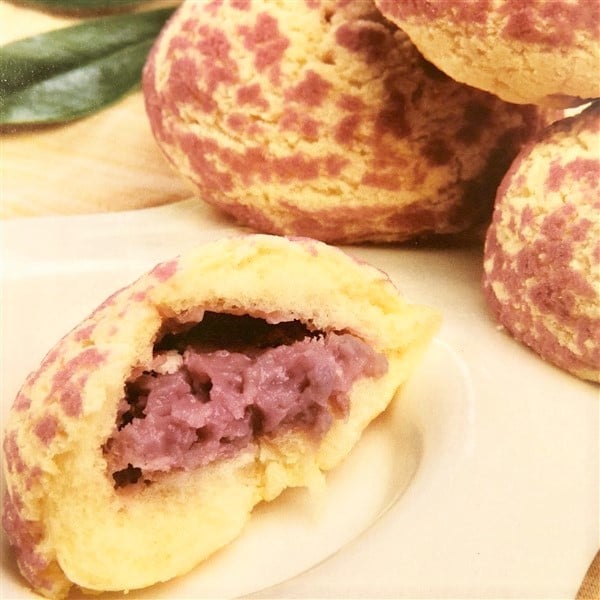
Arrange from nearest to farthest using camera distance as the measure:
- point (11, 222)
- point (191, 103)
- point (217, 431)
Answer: point (217, 431)
point (191, 103)
point (11, 222)

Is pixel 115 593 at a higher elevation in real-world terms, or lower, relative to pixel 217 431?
lower

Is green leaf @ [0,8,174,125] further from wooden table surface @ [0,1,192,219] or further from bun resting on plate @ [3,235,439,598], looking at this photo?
bun resting on plate @ [3,235,439,598]

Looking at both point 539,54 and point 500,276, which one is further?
point 500,276

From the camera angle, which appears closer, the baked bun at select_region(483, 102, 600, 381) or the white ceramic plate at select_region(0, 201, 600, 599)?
the white ceramic plate at select_region(0, 201, 600, 599)

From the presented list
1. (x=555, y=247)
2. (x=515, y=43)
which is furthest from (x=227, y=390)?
(x=515, y=43)

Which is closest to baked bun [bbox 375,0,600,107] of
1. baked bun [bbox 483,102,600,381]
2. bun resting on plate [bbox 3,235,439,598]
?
baked bun [bbox 483,102,600,381]

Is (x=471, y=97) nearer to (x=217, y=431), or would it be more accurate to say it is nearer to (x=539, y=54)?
(x=539, y=54)

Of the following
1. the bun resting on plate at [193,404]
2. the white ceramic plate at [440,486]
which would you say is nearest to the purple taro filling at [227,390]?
the bun resting on plate at [193,404]

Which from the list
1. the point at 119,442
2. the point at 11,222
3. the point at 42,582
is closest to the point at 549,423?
the point at 119,442
